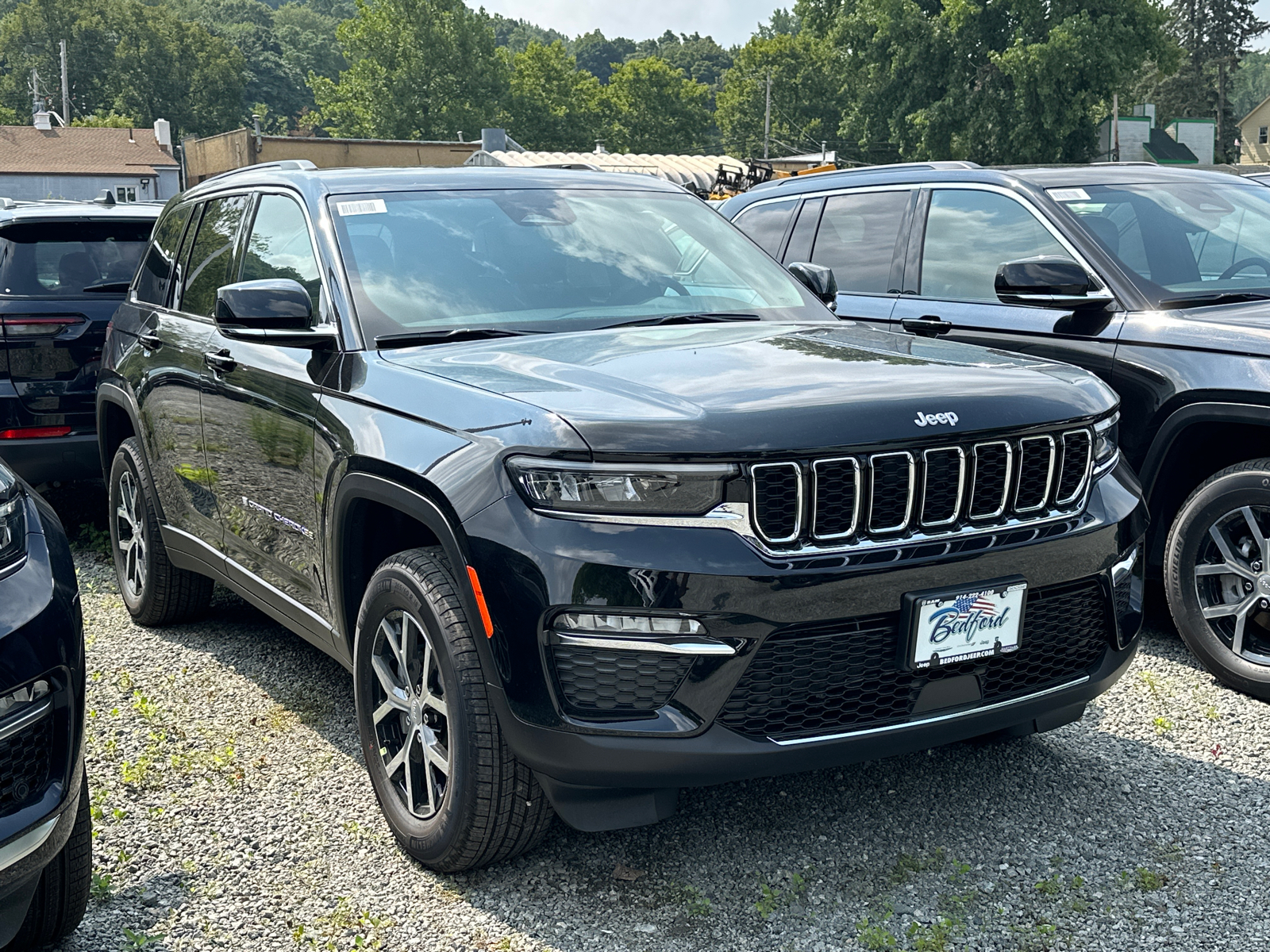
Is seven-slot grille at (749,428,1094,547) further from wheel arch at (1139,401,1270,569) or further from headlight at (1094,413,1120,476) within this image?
wheel arch at (1139,401,1270,569)

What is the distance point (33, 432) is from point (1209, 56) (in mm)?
103283

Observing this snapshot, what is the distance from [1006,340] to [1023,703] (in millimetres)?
2628

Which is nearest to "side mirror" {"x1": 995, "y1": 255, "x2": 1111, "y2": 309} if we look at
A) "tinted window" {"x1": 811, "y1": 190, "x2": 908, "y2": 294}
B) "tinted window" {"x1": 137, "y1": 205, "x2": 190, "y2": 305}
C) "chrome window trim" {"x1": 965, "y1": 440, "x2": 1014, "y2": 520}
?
"tinted window" {"x1": 811, "y1": 190, "x2": 908, "y2": 294}

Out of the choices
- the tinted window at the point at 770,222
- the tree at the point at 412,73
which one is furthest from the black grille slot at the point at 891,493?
the tree at the point at 412,73

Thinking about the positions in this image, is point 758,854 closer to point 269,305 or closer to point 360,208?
point 269,305

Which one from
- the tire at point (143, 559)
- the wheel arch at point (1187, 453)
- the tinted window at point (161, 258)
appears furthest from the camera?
the tinted window at point (161, 258)

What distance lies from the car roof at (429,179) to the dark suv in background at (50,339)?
2.29 m

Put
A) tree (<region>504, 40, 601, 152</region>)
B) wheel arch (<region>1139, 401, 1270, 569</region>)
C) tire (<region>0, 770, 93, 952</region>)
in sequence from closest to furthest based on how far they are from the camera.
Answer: tire (<region>0, 770, 93, 952</region>) → wheel arch (<region>1139, 401, 1270, 569</region>) → tree (<region>504, 40, 601, 152</region>)

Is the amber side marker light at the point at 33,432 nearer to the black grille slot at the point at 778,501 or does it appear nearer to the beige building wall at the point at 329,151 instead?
the black grille slot at the point at 778,501

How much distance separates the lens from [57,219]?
711 centimetres

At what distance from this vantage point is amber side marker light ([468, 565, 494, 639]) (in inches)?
116

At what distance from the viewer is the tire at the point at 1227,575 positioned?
452 centimetres

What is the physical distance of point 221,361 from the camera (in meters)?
4.48

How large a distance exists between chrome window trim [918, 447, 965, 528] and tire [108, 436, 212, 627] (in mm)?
3381
